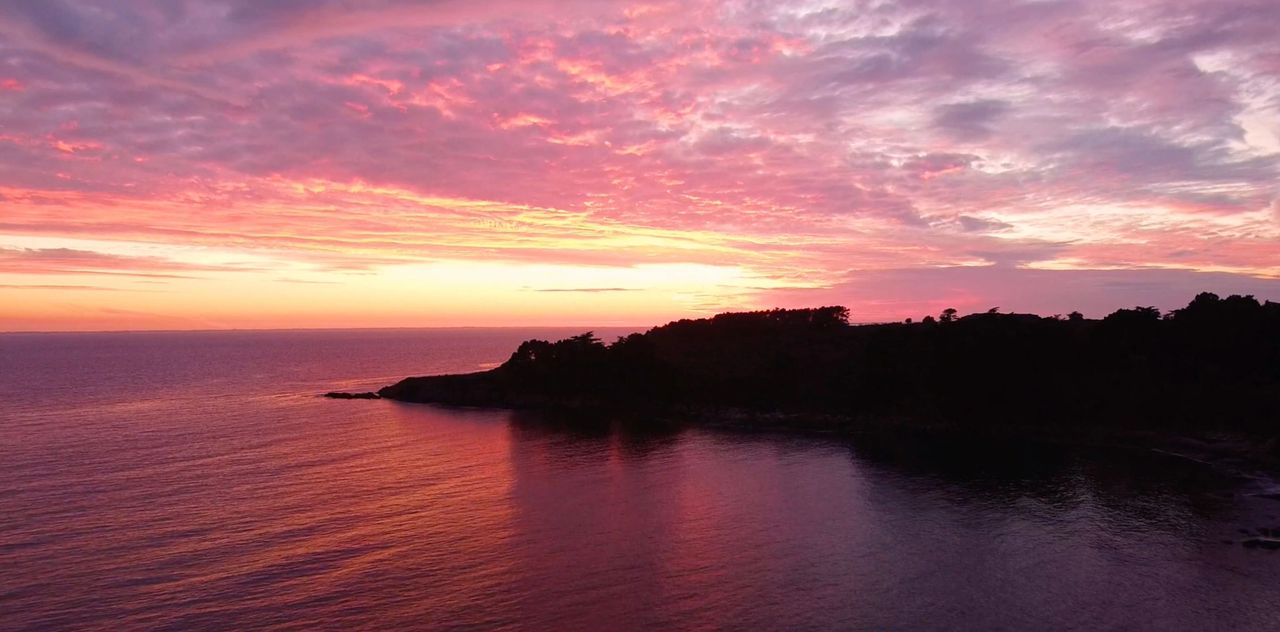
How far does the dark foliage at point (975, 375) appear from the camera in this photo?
98.4m

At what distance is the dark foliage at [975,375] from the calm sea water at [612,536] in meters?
14.5

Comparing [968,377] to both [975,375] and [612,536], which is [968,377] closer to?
[975,375]

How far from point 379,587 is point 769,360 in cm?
10460

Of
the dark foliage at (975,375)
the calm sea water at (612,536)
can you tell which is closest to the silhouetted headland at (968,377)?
the dark foliage at (975,375)

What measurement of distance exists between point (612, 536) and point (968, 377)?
69870mm

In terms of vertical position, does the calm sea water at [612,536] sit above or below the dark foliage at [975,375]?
below

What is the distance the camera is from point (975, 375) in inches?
4181

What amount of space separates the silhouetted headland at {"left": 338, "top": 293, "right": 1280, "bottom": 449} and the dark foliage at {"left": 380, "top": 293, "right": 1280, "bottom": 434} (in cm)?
19

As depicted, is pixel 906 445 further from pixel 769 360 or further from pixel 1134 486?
pixel 769 360

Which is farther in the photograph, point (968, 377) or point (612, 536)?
→ point (968, 377)

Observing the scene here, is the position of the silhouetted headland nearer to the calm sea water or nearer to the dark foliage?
the dark foliage

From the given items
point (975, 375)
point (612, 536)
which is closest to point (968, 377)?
point (975, 375)

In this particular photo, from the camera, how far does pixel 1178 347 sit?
107 meters

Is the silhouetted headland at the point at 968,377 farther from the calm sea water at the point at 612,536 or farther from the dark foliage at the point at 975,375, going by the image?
the calm sea water at the point at 612,536
